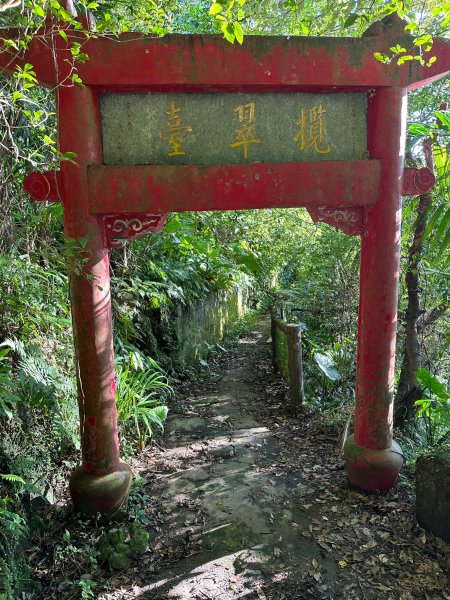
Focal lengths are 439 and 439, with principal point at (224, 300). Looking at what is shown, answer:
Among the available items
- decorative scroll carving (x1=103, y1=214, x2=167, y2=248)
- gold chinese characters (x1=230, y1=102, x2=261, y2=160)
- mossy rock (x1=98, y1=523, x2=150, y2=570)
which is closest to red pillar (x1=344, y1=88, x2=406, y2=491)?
gold chinese characters (x1=230, y1=102, x2=261, y2=160)

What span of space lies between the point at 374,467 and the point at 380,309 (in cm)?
127

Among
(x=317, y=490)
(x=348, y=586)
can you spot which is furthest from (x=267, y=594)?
(x=317, y=490)

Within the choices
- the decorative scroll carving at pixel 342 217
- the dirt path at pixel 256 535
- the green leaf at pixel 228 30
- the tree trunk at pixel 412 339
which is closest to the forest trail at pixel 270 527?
the dirt path at pixel 256 535

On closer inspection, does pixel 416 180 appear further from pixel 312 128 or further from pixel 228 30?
pixel 228 30

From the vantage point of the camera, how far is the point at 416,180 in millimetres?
3367

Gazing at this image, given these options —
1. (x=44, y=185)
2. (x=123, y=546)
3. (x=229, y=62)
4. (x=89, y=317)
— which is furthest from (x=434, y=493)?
(x=44, y=185)

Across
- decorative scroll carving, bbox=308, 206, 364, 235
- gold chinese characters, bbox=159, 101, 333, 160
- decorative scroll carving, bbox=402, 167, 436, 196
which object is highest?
gold chinese characters, bbox=159, 101, 333, 160

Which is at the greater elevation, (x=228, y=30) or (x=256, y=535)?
(x=228, y=30)

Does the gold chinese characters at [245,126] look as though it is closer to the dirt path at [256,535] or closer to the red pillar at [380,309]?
the red pillar at [380,309]

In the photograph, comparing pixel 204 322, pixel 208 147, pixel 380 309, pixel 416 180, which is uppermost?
pixel 208 147

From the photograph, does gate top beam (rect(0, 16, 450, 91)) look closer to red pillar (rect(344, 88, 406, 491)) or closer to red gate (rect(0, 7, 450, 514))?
red gate (rect(0, 7, 450, 514))

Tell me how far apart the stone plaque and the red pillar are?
183mm

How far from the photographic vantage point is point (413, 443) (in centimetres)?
435

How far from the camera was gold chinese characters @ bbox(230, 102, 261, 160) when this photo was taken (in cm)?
316
